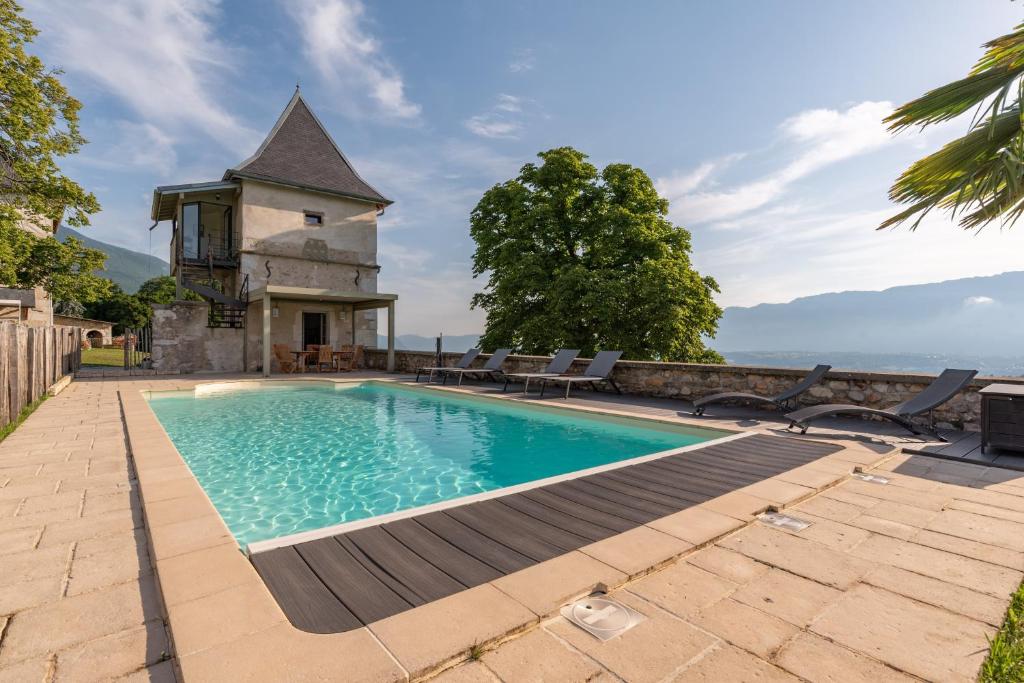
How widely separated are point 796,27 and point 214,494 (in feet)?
36.0

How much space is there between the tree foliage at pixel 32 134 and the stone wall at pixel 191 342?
358 cm

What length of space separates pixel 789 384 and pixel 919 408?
219 centimetres

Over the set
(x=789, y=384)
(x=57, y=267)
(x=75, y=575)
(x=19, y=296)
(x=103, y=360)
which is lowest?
(x=75, y=575)

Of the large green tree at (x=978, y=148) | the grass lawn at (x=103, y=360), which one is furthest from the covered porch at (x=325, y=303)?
the large green tree at (x=978, y=148)

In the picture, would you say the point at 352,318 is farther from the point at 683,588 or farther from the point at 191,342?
the point at 683,588

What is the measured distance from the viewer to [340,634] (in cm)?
162

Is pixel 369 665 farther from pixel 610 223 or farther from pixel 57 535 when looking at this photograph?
pixel 610 223

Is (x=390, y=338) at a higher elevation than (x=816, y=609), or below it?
higher

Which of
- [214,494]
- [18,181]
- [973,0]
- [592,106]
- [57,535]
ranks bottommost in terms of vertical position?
[214,494]

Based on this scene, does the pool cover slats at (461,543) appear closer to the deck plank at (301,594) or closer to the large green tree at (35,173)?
the deck plank at (301,594)

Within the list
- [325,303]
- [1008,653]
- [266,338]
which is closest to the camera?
[1008,653]

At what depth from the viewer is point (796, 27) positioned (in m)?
7.98

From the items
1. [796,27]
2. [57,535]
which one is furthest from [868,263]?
[57,535]

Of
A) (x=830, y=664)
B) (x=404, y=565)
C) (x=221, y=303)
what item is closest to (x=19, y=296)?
(x=221, y=303)
